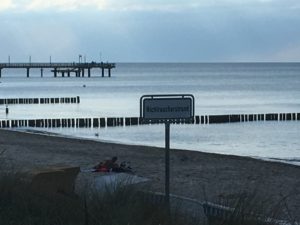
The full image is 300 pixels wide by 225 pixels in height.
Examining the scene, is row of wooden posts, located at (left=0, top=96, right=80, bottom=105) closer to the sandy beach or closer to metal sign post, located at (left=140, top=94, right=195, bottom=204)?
the sandy beach

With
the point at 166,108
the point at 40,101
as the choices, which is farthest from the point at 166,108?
the point at 40,101

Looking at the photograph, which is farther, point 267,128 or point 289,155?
point 267,128

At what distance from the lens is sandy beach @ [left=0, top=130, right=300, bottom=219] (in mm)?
13742

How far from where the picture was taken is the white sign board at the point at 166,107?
736cm

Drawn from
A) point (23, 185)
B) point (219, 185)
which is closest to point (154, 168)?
point (219, 185)

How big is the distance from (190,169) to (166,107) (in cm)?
1089

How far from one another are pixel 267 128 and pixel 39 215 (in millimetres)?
37112

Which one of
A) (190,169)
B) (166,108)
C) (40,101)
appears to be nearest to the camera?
(166,108)

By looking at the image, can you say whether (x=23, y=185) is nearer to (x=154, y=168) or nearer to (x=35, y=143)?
(x=154, y=168)

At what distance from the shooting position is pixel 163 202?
718 centimetres

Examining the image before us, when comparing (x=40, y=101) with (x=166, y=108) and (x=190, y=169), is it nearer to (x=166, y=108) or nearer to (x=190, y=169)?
(x=190, y=169)

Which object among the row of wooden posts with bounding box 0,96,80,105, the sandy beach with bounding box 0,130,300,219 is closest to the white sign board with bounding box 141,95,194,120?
the sandy beach with bounding box 0,130,300,219

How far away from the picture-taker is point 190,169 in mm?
18109

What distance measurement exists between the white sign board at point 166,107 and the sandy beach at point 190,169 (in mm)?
4690
